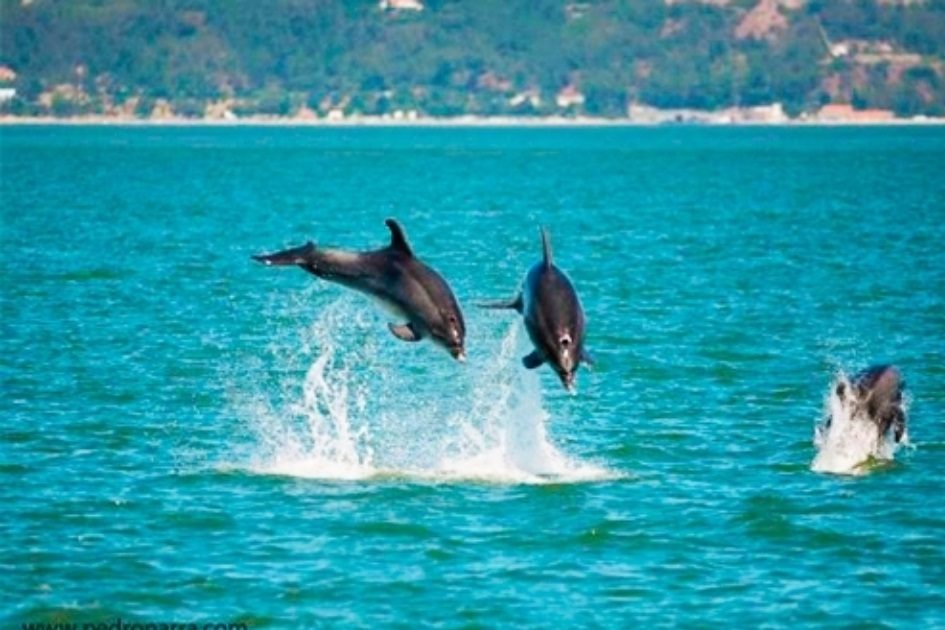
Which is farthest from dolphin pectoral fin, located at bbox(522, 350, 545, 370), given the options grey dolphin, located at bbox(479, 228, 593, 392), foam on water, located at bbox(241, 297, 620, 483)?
foam on water, located at bbox(241, 297, 620, 483)

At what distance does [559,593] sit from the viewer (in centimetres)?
2416

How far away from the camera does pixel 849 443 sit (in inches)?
1230

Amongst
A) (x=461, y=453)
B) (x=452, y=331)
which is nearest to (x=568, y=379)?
(x=452, y=331)

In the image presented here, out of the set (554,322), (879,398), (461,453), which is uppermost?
(554,322)

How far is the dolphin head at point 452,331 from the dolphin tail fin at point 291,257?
1592mm

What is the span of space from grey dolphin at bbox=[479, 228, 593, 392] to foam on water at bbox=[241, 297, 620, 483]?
809 centimetres

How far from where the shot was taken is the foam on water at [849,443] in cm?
3077

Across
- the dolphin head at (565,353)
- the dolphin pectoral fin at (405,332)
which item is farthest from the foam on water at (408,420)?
the dolphin head at (565,353)

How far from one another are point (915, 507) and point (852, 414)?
249 cm

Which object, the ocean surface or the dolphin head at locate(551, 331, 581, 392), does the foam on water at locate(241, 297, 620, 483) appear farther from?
the dolphin head at locate(551, 331, 581, 392)

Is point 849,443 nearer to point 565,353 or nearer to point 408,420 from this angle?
point 408,420

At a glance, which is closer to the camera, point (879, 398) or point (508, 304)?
point (508, 304)

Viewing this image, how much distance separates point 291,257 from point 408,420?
45.3ft

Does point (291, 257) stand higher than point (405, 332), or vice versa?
point (291, 257)
